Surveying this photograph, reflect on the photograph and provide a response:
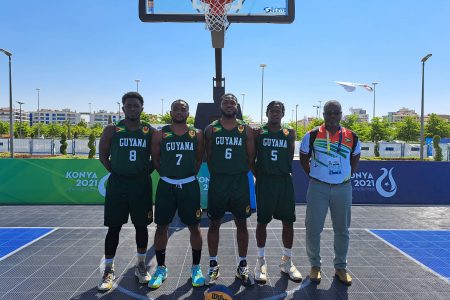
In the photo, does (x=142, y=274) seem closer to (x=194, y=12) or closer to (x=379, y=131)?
(x=194, y=12)

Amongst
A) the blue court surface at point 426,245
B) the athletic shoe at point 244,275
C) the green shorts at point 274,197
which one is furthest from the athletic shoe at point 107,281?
the blue court surface at point 426,245

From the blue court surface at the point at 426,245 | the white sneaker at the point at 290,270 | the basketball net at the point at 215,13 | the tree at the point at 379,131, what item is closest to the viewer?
the white sneaker at the point at 290,270

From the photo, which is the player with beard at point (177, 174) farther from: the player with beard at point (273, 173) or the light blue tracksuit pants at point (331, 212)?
the light blue tracksuit pants at point (331, 212)

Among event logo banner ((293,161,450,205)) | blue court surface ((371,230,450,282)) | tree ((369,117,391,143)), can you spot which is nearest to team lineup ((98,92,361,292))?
blue court surface ((371,230,450,282))

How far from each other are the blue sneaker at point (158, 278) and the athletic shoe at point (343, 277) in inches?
87.2

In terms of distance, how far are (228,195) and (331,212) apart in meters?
1.36

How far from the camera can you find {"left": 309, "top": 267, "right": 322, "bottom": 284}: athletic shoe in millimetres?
3900

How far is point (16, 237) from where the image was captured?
556cm

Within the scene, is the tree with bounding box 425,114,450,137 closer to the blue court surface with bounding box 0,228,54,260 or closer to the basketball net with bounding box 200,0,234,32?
the basketball net with bounding box 200,0,234,32

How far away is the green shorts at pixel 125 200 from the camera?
12.1 feet

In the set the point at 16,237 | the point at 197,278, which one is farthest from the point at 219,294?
the point at 16,237

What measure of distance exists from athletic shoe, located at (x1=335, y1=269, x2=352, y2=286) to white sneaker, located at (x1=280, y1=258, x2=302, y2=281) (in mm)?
491

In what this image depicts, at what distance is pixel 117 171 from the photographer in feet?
12.1

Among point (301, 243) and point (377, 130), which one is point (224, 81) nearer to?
point (301, 243)
